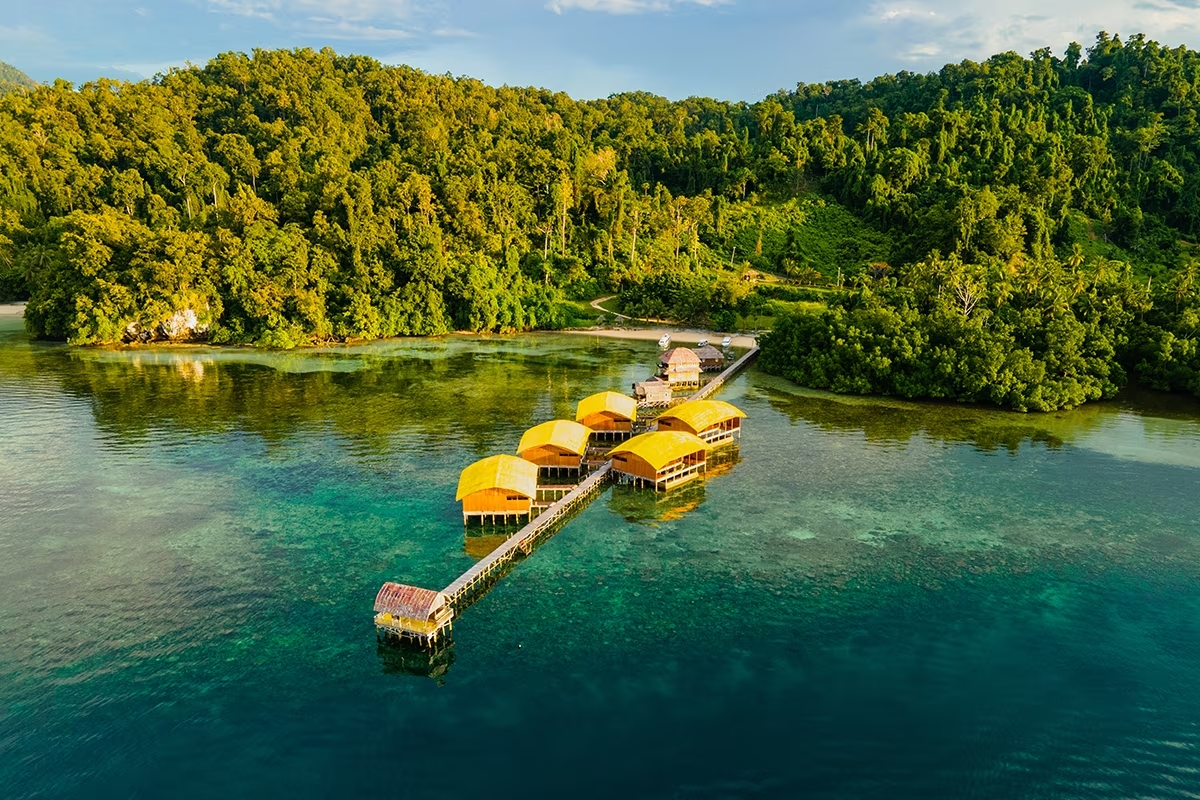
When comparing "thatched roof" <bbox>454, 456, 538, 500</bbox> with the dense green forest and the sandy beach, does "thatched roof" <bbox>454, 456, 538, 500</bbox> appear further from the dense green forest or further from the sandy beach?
the sandy beach

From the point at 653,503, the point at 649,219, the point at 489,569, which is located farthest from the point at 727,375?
the point at 649,219

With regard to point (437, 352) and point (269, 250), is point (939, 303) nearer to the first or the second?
point (437, 352)

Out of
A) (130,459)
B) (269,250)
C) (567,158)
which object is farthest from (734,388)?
(567,158)

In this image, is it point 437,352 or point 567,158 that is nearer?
point 437,352

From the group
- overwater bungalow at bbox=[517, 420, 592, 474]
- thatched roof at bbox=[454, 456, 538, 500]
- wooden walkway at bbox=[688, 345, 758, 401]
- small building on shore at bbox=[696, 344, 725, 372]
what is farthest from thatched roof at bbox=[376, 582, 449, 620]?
small building on shore at bbox=[696, 344, 725, 372]

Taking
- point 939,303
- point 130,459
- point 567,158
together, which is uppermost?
point 567,158

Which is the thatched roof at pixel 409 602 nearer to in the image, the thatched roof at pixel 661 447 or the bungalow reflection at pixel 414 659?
the bungalow reflection at pixel 414 659
